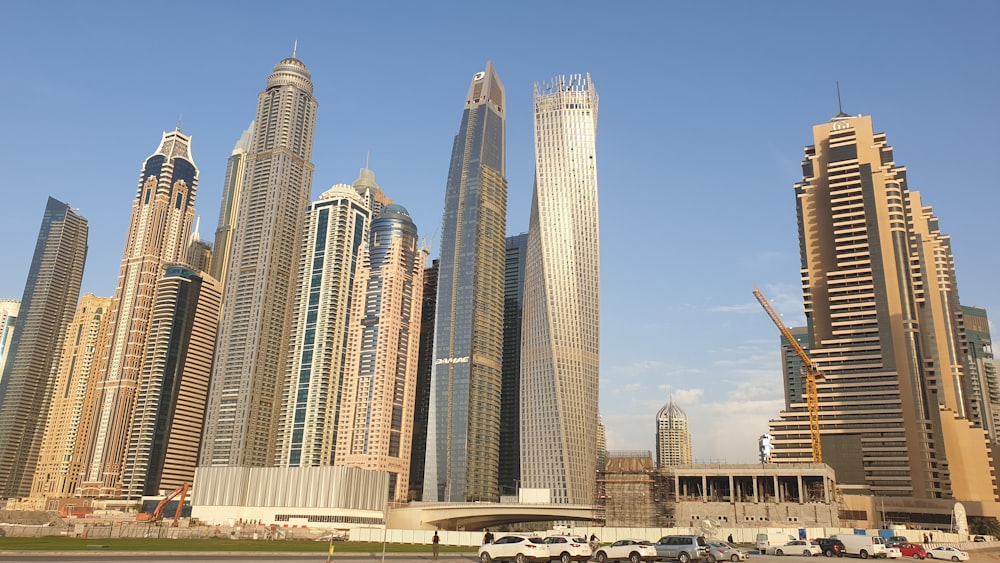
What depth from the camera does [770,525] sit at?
149625 mm

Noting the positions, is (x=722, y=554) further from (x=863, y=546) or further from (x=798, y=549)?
(x=863, y=546)

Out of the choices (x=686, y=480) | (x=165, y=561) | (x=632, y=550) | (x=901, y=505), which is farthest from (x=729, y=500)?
(x=165, y=561)

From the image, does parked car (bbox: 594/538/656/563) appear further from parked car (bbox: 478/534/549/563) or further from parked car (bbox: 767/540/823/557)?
parked car (bbox: 767/540/823/557)

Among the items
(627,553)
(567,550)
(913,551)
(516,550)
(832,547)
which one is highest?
(567,550)

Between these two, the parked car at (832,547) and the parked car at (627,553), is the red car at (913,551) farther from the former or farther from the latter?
the parked car at (627,553)

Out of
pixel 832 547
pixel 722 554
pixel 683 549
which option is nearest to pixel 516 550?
pixel 683 549

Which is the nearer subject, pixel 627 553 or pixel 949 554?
pixel 627 553

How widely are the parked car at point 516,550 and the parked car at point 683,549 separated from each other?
1127cm

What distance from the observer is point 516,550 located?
5369cm

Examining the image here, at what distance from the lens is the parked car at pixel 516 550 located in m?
53.2

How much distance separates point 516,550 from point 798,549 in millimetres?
41326

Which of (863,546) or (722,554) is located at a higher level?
(863,546)

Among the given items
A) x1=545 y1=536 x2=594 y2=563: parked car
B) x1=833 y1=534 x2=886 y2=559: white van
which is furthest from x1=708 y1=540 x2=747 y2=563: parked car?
x1=833 y1=534 x2=886 y2=559: white van

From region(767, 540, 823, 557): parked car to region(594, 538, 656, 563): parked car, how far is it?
30.3 meters
